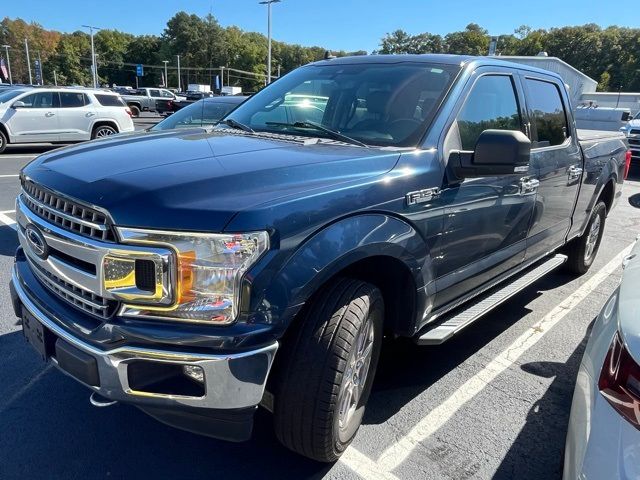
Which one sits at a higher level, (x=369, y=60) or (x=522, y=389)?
(x=369, y=60)

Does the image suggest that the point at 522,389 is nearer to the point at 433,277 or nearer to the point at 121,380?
the point at 433,277

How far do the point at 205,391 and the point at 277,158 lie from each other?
1.05 metres

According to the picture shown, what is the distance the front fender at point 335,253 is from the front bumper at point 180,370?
0.19m

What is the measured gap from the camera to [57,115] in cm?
1362

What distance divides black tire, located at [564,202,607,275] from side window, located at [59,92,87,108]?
13321 millimetres

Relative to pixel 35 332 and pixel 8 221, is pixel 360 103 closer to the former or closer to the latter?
pixel 35 332

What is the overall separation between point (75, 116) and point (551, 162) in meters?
13.5

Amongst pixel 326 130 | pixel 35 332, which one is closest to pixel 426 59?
pixel 326 130

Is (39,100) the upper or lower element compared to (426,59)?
lower

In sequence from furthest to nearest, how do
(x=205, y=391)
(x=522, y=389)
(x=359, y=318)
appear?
(x=522, y=389)
(x=359, y=318)
(x=205, y=391)

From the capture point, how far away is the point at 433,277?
2723 millimetres

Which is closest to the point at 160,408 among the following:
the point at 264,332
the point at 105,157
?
the point at 264,332

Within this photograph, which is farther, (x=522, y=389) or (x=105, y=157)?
(x=522, y=389)

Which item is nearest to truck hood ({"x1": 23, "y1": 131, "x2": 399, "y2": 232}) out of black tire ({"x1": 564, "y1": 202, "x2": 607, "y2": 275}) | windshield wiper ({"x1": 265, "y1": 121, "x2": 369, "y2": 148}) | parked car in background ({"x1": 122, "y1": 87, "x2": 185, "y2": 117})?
windshield wiper ({"x1": 265, "y1": 121, "x2": 369, "y2": 148})
